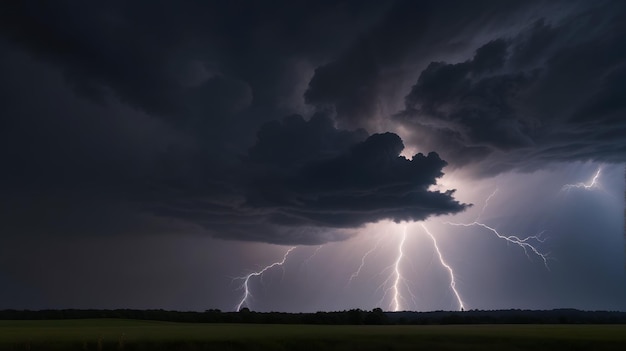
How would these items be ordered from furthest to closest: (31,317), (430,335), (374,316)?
(31,317), (374,316), (430,335)

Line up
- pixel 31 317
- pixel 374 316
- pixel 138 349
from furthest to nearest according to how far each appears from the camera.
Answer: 1. pixel 31 317
2. pixel 374 316
3. pixel 138 349

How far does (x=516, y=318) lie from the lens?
327ft

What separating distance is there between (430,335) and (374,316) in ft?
164

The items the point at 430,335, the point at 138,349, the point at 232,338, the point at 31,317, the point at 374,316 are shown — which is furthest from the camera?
the point at 31,317

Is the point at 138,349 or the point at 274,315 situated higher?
the point at 274,315

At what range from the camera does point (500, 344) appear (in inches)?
1379

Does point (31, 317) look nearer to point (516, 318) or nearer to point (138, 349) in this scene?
point (138, 349)

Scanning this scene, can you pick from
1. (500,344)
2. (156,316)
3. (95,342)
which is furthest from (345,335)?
(156,316)

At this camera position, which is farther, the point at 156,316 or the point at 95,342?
the point at 156,316

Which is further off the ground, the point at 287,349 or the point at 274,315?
the point at 274,315

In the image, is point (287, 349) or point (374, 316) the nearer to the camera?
point (287, 349)

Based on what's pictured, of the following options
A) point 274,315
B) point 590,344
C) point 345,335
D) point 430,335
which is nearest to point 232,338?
point 345,335

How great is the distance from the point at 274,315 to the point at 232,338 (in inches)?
2071

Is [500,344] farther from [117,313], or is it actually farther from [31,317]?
[31,317]
